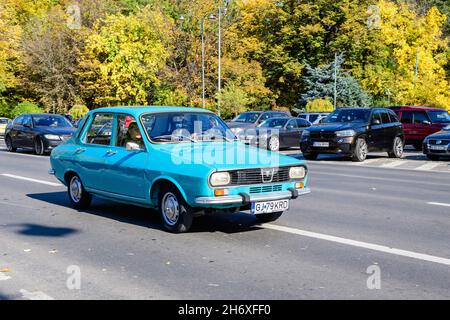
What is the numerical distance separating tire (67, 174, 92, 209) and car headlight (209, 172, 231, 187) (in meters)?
3.23

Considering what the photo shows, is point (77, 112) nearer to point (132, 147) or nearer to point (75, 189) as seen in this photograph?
point (75, 189)

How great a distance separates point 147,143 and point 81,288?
10.8ft

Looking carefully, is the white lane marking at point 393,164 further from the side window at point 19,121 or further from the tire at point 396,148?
the side window at point 19,121

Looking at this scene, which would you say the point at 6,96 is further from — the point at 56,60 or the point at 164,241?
the point at 164,241

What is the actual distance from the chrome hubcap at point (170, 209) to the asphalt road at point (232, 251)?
0.71 ft

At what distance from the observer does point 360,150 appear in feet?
70.1

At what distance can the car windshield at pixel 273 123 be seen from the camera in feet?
93.2

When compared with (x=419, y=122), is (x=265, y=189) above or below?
below

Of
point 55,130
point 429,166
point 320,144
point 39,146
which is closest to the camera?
point 429,166

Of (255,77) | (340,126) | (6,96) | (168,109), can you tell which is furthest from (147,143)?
(6,96)

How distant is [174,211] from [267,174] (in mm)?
1285

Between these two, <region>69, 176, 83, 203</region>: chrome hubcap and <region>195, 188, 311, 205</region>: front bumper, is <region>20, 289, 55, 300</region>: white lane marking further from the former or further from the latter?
<region>69, 176, 83, 203</region>: chrome hubcap

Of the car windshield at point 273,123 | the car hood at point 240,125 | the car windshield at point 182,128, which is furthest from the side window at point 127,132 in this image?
the car hood at point 240,125

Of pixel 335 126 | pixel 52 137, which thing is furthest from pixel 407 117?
pixel 52 137
